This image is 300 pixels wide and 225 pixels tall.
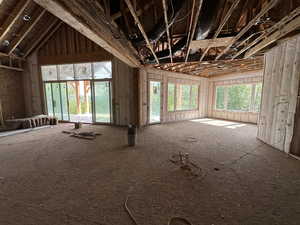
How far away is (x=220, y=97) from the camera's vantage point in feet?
27.4

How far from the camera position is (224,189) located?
2131 millimetres

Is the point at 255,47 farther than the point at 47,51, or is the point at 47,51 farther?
the point at 47,51

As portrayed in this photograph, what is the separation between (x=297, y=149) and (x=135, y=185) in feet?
12.4

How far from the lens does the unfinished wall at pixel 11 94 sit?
21.8ft

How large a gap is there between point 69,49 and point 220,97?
8.65 metres

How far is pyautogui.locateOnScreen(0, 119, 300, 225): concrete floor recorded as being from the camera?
1675mm

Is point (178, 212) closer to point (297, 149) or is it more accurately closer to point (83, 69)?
point (297, 149)

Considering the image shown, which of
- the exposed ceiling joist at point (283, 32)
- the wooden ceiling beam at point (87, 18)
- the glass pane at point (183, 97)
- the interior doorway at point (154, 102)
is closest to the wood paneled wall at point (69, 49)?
the interior doorway at point (154, 102)

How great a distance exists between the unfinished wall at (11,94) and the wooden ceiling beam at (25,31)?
1270 mm

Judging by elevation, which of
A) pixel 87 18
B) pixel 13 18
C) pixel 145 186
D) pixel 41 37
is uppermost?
pixel 13 18

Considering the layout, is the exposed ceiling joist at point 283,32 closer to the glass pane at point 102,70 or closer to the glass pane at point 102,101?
the glass pane at point 102,70

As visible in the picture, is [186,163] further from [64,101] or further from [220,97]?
[64,101]

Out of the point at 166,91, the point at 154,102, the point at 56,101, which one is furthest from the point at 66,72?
the point at 166,91

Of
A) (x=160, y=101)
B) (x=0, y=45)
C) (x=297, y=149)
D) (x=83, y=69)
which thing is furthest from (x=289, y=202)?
(x=0, y=45)
